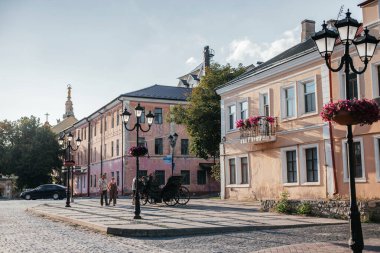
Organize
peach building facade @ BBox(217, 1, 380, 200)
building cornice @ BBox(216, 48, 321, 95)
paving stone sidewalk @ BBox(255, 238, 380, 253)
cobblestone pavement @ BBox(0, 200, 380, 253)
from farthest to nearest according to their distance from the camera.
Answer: building cornice @ BBox(216, 48, 321, 95), peach building facade @ BBox(217, 1, 380, 200), cobblestone pavement @ BBox(0, 200, 380, 253), paving stone sidewalk @ BBox(255, 238, 380, 253)

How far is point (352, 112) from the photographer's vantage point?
809 cm

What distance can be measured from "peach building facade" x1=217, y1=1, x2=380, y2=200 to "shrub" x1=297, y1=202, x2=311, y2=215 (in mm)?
3148

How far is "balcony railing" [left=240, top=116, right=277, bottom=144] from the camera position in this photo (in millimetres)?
23359

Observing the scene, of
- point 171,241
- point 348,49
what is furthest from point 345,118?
point 171,241

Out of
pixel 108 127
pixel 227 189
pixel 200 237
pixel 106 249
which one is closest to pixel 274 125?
pixel 227 189

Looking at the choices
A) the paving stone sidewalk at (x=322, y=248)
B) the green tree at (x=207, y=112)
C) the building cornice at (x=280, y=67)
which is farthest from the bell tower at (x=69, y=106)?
the paving stone sidewalk at (x=322, y=248)

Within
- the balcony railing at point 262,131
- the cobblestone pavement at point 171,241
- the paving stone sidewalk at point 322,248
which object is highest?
the balcony railing at point 262,131

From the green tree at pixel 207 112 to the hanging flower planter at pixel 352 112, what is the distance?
24582 millimetres

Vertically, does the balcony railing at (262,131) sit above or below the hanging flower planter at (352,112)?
above

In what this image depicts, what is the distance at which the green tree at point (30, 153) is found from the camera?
2266 inches

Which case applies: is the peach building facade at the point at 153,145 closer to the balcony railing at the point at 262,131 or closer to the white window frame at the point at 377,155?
the balcony railing at the point at 262,131

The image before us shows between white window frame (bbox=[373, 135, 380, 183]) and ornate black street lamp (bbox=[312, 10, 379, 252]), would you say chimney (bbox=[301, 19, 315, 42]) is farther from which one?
ornate black street lamp (bbox=[312, 10, 379, 252])

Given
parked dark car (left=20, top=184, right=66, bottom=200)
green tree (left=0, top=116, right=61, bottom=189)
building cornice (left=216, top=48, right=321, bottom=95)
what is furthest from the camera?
green tree (left=0, top=116, right=61, bottom=189)

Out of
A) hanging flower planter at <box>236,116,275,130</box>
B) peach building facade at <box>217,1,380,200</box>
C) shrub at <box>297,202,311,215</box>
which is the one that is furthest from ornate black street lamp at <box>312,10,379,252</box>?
hanging flower planter at <box>236,116,275,130</box>
